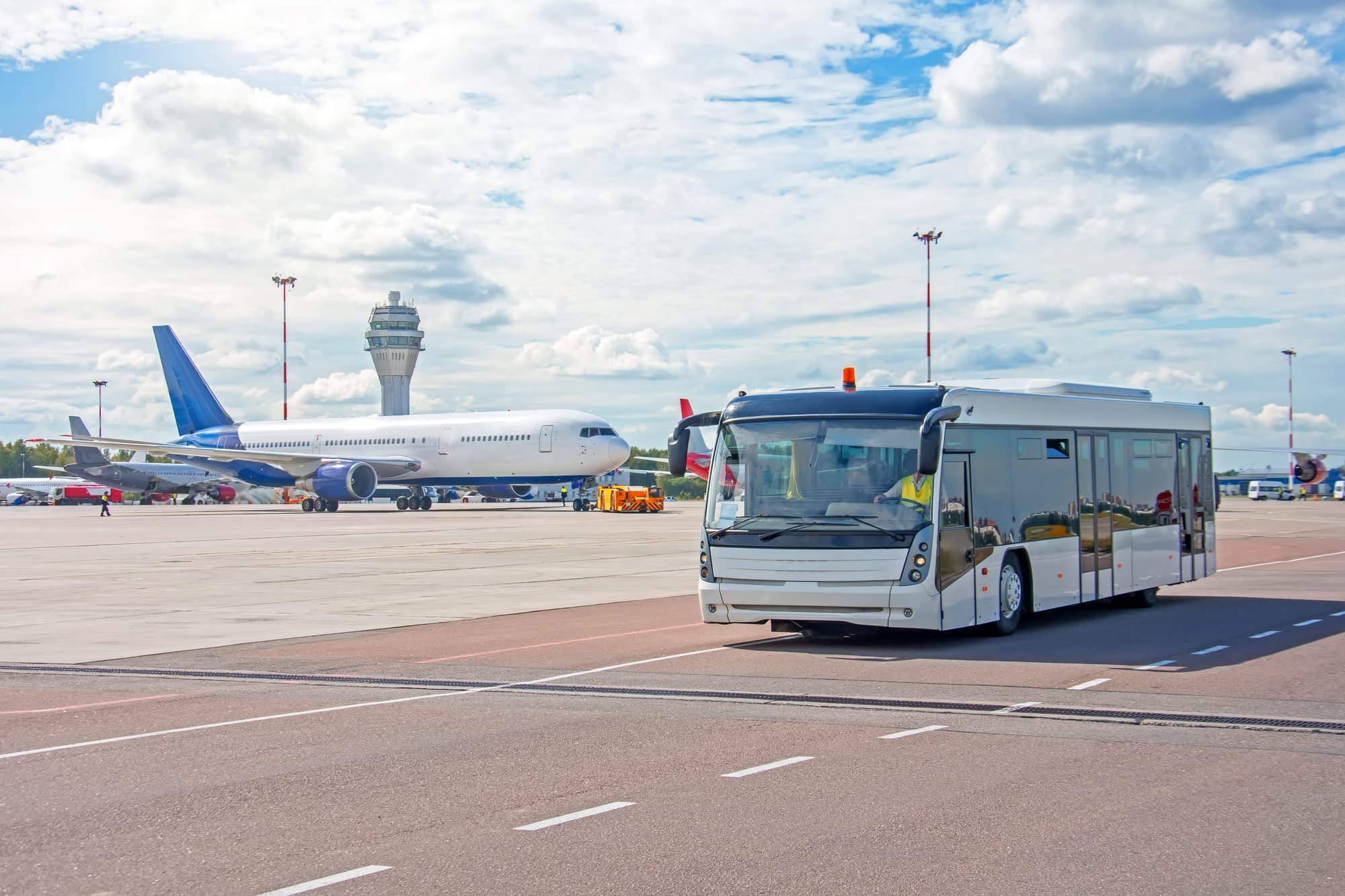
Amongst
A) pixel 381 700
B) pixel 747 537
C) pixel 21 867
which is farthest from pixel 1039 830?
pixel 747 537

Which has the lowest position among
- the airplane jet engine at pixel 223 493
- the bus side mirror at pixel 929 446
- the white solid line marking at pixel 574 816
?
the white solid line marking at pixel 574 816

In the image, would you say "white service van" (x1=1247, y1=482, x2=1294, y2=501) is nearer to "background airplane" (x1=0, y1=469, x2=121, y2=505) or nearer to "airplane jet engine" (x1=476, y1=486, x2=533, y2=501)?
"airplane jet engine" (x1=476, y1=486, x2=533, y2=501)

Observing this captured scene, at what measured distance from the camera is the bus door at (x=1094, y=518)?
51.9ft

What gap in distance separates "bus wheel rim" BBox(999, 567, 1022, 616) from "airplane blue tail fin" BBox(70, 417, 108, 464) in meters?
90.6

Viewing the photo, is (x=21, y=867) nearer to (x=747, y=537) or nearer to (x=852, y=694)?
(x=852, y=694)

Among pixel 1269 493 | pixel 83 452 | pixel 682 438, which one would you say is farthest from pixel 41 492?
pixel 682 438

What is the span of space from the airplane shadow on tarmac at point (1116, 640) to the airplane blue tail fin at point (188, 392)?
63.6m

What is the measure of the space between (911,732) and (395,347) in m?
132

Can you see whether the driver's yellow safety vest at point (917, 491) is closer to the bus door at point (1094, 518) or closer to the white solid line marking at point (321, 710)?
the white solid line marking at point (321, 710)

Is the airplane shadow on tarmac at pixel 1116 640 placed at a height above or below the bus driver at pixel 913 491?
below

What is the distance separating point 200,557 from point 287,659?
1794cm

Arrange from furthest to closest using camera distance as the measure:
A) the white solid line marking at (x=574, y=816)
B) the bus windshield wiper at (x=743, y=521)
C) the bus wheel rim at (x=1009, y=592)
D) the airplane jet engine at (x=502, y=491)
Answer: the airplane jet engine at (x=502, y=491) → the bus wheel rim at (x=1009, y=592) → the bus windshield wiper at (x=743, y=521) → the white solid line marking at (x=574, y=816)

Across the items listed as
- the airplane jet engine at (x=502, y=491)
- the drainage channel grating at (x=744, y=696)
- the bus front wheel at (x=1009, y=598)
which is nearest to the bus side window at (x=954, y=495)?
the bus front wheel at (x=1009, y=598)

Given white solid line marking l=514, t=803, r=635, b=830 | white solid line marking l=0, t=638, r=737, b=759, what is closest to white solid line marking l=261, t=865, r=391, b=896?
white solid line marking l=514, t=803, r=635, b=830
